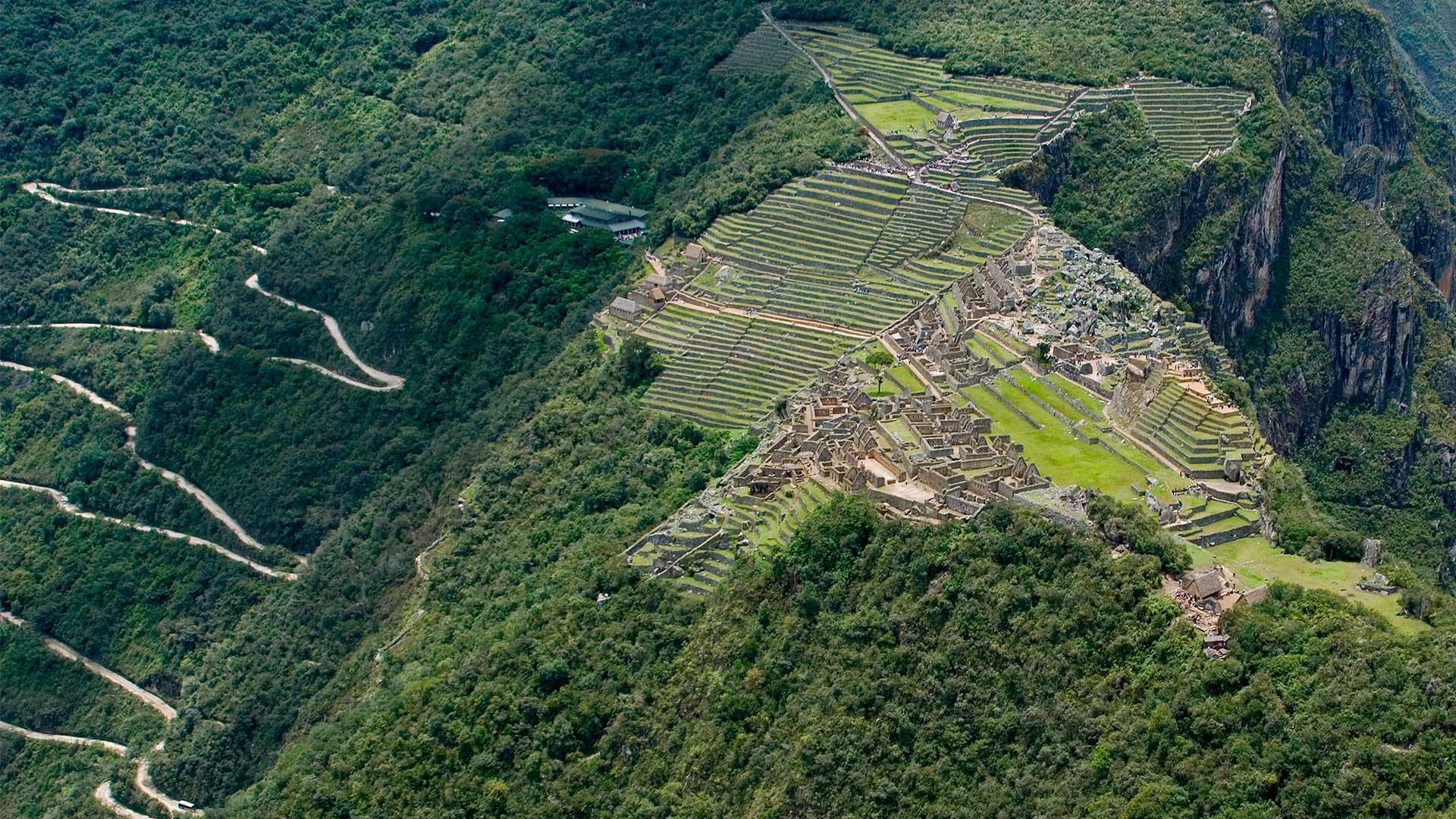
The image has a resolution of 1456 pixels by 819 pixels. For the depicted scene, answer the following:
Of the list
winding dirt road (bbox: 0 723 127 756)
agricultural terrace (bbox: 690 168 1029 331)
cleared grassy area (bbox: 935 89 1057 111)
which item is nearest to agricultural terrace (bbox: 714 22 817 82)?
cleared grassy area (bbox: 935 89 1057 111)

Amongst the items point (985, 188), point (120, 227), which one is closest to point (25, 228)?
point (120, 227)

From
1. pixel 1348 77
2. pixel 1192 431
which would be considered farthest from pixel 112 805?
pixel 1348 77

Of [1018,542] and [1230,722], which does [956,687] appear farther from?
[1230,722]

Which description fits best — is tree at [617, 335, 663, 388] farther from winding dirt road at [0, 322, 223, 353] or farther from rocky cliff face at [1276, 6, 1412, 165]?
rocky cliff face at [1276, 6, 1412, 165]

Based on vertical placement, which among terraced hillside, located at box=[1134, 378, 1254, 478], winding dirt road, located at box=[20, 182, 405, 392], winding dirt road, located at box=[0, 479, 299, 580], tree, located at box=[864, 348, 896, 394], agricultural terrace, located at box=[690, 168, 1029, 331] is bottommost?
winding dirt road, located at box=[0, 479, 299, 580]

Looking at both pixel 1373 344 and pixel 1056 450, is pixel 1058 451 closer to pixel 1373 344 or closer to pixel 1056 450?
pixel 1056 450

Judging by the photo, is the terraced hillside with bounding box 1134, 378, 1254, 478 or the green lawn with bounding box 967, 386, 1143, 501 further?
the terraced hillside with bounding box 1134, 378, 1254, 478
